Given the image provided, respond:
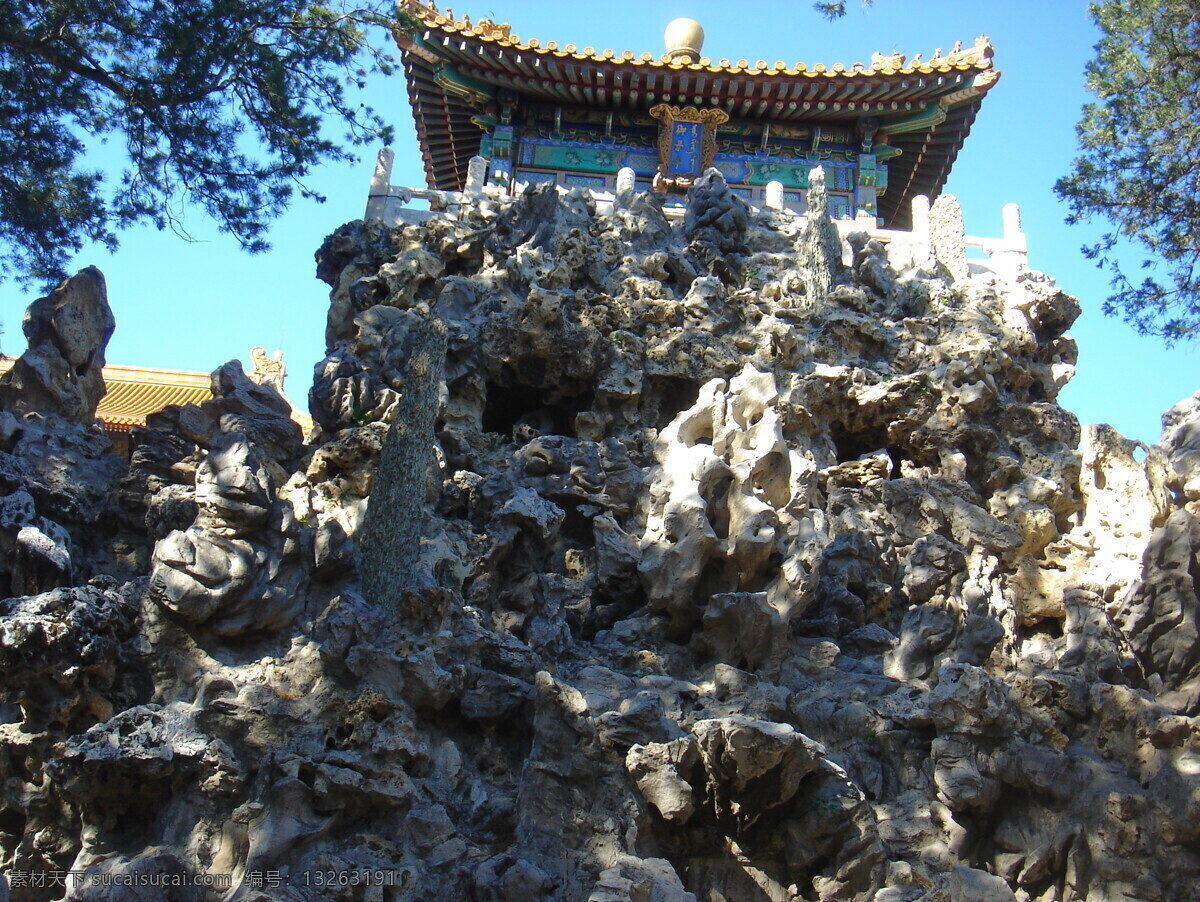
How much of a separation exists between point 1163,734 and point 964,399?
14.8 feet

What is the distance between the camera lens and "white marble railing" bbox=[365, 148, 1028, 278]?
14258 mm

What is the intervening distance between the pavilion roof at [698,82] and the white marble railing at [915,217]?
7.39ft

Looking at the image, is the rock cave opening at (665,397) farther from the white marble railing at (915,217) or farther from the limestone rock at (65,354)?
the limestone rock at (65,354)

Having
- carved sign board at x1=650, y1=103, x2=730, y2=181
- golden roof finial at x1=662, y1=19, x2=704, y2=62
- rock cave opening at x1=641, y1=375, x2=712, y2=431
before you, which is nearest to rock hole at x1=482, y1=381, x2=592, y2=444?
rock cave opening at x1=641, y1=375, x2=712, y2=431

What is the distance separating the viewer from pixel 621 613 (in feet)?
35.0

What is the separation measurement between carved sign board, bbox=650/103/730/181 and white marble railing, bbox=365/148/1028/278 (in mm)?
1772

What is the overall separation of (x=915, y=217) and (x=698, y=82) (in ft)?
12.0

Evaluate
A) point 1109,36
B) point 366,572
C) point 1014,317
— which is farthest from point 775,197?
point 366,572

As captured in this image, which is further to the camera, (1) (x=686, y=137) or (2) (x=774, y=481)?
(1) (x=686, y=137)

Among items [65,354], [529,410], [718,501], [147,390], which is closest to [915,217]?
[529,410]

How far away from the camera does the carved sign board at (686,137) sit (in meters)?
16.8

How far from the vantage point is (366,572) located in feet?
31.8

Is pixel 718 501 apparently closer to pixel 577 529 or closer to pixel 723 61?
pixel 577 529

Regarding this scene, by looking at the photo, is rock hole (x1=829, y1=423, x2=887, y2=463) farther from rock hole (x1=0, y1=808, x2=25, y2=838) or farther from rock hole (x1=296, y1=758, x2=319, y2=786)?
rock hole (x1=0, y1=808, x2=25, y2=838)
